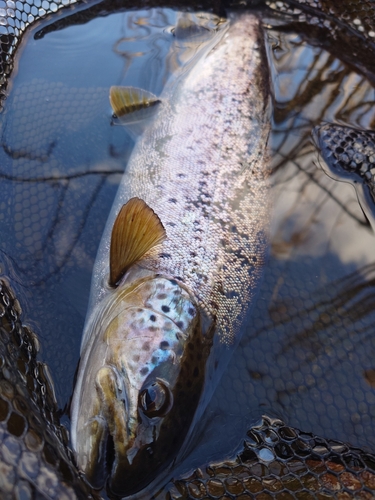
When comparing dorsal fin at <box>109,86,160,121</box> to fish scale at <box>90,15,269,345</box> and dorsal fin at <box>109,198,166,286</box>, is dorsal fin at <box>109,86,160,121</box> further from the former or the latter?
dorsal fin at <box>109,198,166,286</box>

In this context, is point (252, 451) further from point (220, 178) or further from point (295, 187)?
point (295, 187)

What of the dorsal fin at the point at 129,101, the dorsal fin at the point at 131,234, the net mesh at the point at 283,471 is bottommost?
the net mesh at the point at 283,471

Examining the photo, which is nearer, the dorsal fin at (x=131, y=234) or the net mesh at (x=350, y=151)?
the dorsal fin at (x=131, y=234)

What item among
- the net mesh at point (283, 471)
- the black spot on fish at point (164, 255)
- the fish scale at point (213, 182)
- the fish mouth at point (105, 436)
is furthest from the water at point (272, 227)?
the black spot on fish at point (164, 255)

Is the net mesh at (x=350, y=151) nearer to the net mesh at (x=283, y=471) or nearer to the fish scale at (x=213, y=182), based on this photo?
the fish scale at (x=213, y=182)

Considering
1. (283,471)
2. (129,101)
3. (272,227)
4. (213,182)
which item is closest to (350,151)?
(272,227)

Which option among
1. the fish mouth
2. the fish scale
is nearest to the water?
the fish scale

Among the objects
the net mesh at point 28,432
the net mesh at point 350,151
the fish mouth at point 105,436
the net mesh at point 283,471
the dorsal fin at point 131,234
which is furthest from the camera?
the net mesh at point 350,151
